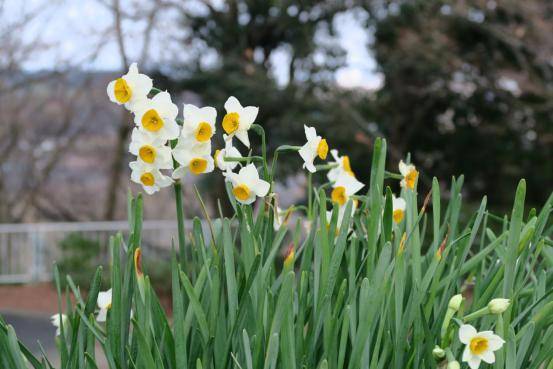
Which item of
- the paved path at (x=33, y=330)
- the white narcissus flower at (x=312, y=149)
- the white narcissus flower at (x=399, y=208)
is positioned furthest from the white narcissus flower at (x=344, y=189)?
the paved path at (x=33, y=330)

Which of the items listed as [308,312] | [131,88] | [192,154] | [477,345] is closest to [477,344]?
[477,345]

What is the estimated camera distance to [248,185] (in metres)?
1.36

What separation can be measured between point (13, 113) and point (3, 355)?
11.4 m

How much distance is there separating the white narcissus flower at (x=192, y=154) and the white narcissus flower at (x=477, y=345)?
53cm

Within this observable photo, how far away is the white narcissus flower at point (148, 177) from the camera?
4.43 feet

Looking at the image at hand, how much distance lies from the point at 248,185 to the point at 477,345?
496mm

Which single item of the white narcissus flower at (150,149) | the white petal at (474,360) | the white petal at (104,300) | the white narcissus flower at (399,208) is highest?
the white narcissus flower at (150,149)

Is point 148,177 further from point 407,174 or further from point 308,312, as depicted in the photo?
point 407,174

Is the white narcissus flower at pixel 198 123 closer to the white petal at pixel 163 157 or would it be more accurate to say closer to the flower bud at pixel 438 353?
the white petal at pixel 163 157

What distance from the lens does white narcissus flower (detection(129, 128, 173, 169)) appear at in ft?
4.34

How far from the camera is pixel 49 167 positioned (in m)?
12.5

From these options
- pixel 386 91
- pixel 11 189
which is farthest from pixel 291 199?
pixel 11 189

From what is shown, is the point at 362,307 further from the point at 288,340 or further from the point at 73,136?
the point at 73,136

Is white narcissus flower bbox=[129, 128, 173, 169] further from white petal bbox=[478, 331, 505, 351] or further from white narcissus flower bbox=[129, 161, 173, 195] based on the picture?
white petal bbox=[478, 331, 505, 351]
